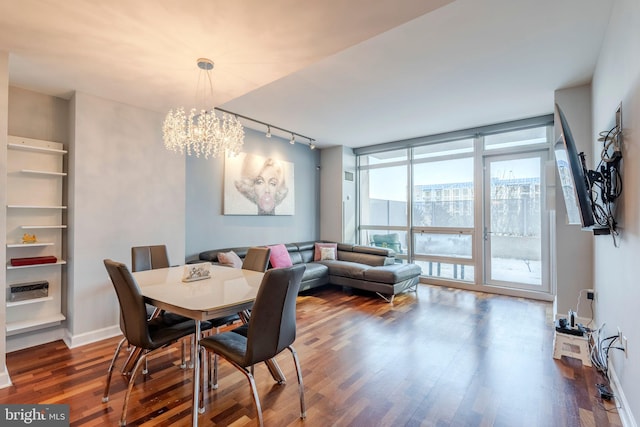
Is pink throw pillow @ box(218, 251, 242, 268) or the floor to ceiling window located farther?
the floor to ceiling window

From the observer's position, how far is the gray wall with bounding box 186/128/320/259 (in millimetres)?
4484

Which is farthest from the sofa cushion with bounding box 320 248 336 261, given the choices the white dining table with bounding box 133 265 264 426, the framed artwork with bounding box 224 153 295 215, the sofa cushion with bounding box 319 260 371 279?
the white dining table with bounding box 133 265 264 426

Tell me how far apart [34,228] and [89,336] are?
4.02ft

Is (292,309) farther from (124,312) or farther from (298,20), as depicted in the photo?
(298,20)

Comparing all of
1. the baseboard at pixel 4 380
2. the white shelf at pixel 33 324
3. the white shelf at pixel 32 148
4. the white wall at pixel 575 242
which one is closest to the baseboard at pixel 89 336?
the white shelf at pixel 33 324

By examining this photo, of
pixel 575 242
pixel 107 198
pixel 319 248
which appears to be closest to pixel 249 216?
pixel 319 248

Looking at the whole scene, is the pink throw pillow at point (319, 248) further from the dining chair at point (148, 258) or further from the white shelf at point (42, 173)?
the white shelf at point (42, 173)

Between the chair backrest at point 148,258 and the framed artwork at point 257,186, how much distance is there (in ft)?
5.78

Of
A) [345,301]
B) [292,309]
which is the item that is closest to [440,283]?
[345,301]

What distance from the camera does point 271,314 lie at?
5.88 feet

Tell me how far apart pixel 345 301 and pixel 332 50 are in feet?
11.6

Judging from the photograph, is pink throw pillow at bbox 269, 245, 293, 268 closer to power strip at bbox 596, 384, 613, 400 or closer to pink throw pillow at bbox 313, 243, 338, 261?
pink throw pillow at bbox 313, 243, 338, 261

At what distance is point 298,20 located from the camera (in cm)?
193

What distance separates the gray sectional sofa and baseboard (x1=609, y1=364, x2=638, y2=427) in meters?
Answer: 2.48
